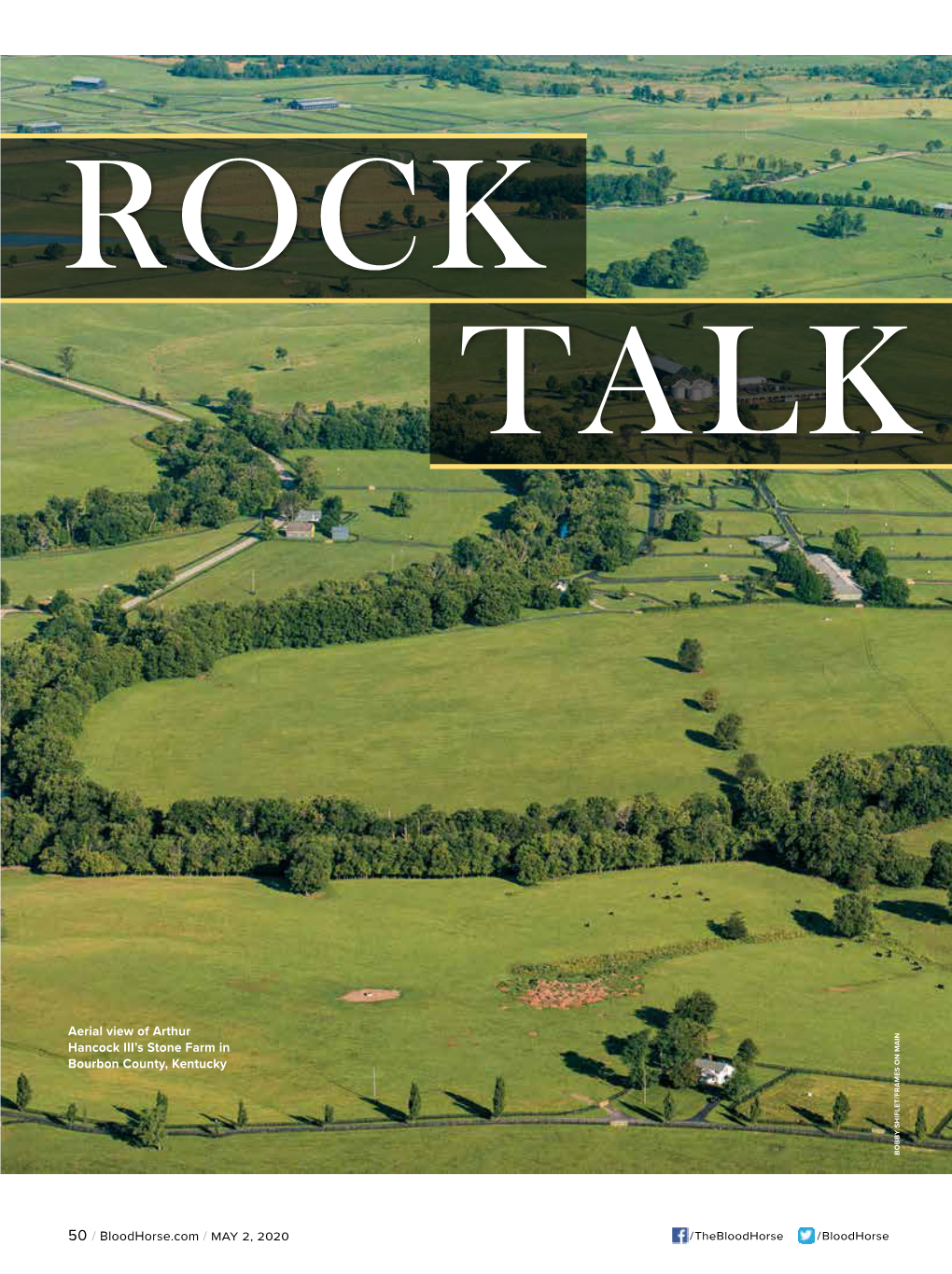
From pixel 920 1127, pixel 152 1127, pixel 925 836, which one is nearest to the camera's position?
pixel 152 1127

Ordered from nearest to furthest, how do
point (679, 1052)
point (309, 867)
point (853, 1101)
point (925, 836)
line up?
point (853, 1101) → point (679, 1052) → point (309, 867) → point (925, 836)

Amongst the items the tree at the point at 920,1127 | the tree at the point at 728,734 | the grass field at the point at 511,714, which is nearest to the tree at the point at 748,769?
the grass field at the point at 511,714

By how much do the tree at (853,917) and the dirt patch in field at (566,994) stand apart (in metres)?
19.7

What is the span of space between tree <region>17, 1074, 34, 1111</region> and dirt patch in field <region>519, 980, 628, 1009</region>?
33023 millimetres

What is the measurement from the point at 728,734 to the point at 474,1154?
69343 mm

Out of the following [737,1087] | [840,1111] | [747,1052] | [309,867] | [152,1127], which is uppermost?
[152,1127]

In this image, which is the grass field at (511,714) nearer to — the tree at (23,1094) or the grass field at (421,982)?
the grass field at (421,982)

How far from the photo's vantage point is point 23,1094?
112m

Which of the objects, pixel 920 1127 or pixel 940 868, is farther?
pixel 940 868

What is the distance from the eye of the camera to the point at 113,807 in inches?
6088

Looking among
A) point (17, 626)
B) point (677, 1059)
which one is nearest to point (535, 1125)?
point (677, 1059)

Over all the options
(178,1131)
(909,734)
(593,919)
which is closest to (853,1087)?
(593,919)

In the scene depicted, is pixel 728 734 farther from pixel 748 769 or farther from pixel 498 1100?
pixel 498 1100

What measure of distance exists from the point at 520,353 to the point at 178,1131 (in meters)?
49.8
